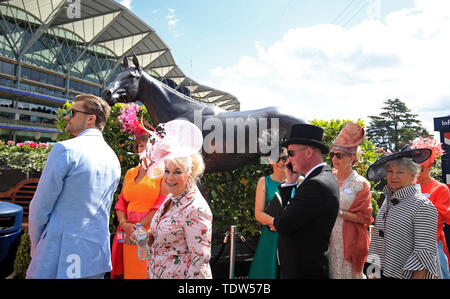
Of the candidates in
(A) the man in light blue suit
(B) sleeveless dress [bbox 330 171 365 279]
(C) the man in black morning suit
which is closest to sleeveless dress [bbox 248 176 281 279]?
(B) sleeveless dress [bbox 330 171 365 279]

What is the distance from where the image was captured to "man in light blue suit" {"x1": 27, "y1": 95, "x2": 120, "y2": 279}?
1.68m

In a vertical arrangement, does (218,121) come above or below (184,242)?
above

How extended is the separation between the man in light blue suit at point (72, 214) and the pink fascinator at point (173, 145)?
1.12 ft

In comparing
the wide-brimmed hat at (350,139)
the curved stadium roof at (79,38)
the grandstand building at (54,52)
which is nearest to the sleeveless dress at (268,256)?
the wide-brimmed hat at (350,139)

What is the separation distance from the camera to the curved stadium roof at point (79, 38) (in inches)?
1330

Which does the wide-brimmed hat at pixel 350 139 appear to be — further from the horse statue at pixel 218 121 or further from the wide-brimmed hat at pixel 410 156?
the horse statue at pixel 218 121

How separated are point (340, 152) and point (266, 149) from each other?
102 centimetres

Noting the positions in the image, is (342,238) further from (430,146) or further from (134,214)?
(134,214)

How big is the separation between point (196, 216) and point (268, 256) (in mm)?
1403

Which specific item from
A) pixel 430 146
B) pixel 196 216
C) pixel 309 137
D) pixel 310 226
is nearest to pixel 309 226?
pixel 310 226

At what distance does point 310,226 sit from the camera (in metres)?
1.71

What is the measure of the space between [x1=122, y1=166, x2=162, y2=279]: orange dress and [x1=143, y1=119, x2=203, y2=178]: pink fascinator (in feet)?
2.29

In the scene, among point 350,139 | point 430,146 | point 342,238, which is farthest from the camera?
point 430,146
